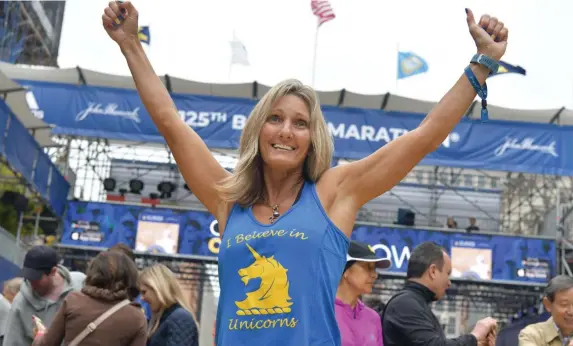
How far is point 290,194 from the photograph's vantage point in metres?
2.52

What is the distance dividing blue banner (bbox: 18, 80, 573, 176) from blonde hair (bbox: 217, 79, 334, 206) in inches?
785

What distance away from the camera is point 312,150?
2.55m

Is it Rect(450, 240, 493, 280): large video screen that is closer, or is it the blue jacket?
the blue jacket

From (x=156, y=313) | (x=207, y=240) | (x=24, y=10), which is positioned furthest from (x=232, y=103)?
(x=156, y=313)

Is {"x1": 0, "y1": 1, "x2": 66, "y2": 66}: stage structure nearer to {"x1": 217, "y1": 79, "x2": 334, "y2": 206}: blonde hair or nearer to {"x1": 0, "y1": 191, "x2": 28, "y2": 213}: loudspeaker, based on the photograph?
{"x1": 0, "y1": 191, "x2": 28, "y2": 213}: loudspeaker

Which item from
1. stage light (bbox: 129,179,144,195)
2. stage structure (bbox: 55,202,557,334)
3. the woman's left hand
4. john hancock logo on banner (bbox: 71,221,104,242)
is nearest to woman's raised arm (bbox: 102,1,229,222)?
the woman's left hand

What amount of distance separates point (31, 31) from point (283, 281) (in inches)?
1302

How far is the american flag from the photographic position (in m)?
28.4

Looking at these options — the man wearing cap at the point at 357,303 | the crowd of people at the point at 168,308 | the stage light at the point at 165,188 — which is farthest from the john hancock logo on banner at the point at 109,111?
the man wearing cap at the point at 357,303

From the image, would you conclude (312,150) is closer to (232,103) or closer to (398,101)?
(232,103)

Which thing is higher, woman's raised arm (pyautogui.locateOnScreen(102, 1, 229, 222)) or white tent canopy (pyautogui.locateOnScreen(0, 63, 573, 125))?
white tent canopy (pyautogui.locateOnScreen(0, 63, 573, 125))

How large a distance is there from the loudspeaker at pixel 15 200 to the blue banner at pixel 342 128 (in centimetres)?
248

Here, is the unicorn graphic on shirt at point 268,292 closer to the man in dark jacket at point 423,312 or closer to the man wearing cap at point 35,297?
the man in dark jacket at point 423,312

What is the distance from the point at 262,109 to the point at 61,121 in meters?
20.9
